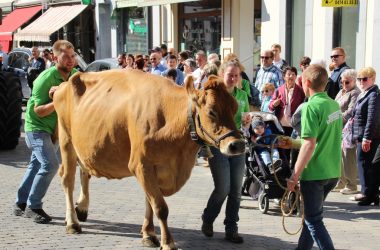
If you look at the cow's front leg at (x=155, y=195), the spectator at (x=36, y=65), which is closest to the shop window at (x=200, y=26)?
the spectator at (x=36, y=65)

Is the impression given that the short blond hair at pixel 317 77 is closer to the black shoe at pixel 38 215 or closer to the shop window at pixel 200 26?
the black shoe at pixel 38 215

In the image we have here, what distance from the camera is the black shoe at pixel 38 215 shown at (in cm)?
702

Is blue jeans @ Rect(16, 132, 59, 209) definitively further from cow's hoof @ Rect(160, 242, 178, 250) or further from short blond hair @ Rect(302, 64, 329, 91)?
short blond hair @ Rect(302, 64, 329, 91)

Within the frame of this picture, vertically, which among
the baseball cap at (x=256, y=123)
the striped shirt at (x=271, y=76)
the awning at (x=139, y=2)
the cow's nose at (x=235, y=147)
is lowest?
the baseball cap at (x=256, y=123)

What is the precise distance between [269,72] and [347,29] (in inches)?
210

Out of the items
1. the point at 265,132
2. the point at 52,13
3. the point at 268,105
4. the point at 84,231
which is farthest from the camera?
the point at 52,13

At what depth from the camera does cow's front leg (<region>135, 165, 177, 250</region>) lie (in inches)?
225

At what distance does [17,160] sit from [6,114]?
108cm

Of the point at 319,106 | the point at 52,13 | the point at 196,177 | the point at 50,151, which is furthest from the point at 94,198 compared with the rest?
the point at 52,13

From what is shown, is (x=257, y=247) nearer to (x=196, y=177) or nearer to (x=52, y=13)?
(x=196, y=177)

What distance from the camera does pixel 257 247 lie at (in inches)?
247

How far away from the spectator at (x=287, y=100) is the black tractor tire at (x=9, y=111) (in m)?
5.37

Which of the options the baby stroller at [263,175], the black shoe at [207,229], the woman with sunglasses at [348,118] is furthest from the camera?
the woman with sunglasses at [348,118]

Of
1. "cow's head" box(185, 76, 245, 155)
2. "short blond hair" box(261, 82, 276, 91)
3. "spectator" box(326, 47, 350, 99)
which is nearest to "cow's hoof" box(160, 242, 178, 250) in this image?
"cow's head" box(185, 76, 245, 155)
